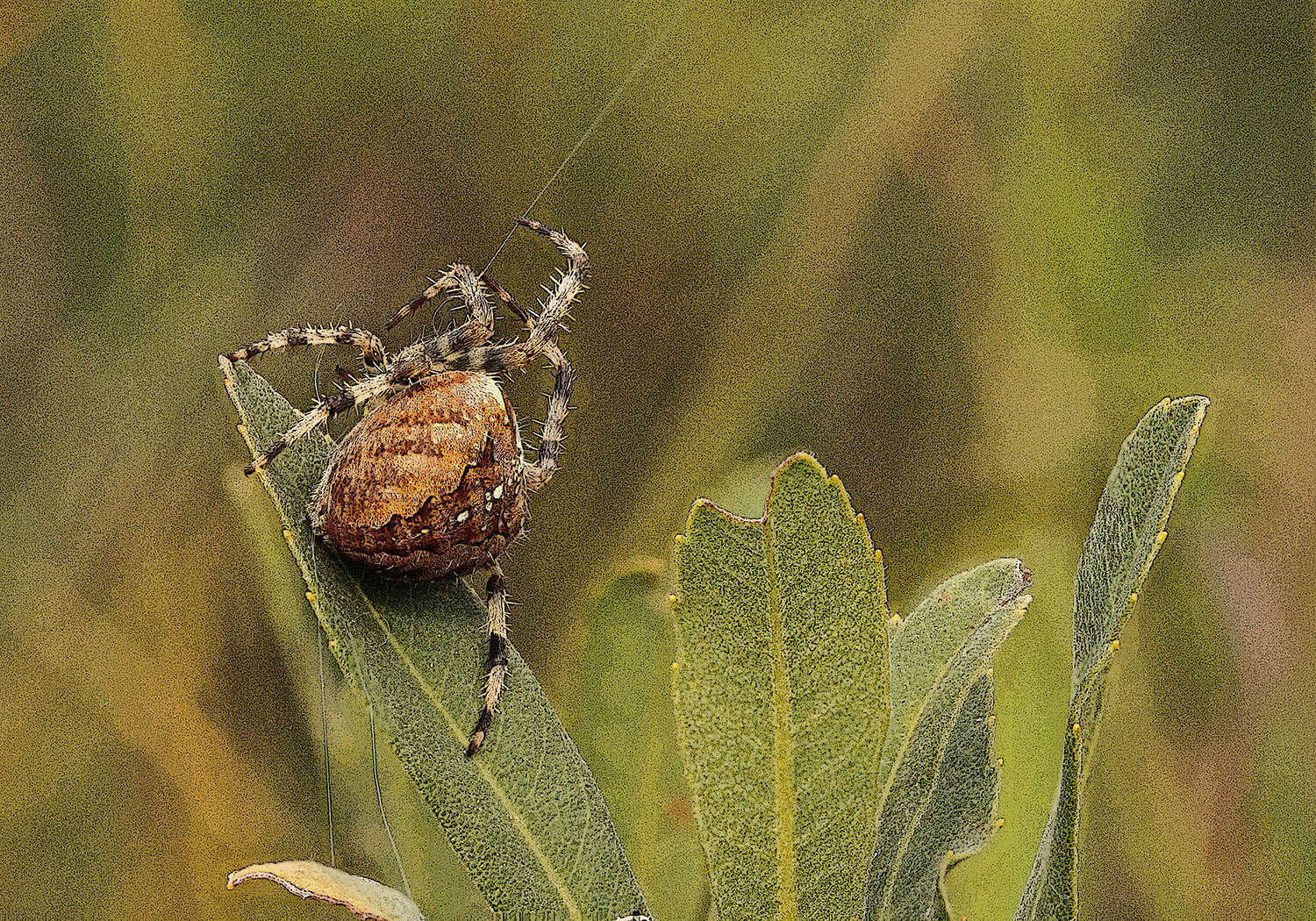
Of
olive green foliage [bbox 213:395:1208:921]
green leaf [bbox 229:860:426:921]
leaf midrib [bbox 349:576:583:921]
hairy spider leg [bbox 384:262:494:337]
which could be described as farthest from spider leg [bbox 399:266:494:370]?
green leaf [bbox 229:860:426:921]

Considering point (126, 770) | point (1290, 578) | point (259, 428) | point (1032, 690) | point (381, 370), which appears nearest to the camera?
point (259, 428)

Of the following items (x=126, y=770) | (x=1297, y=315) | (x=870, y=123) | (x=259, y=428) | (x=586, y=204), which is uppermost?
(x=1297, y=315)

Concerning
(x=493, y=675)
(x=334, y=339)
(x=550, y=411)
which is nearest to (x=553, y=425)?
(x=550, y=411)

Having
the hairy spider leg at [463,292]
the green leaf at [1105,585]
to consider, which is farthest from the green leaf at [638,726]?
the green leaf at [1105,585]

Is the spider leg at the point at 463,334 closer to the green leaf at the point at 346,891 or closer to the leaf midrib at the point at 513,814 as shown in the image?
the leaf midrib at the point at 513,814

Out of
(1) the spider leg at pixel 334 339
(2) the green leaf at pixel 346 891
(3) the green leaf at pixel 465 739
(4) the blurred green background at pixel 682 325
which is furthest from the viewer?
(4) the blurred green background at pixel 682 325

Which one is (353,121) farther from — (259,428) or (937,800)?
(937,800)

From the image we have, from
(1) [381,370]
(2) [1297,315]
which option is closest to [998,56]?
(2) [1297,315]
